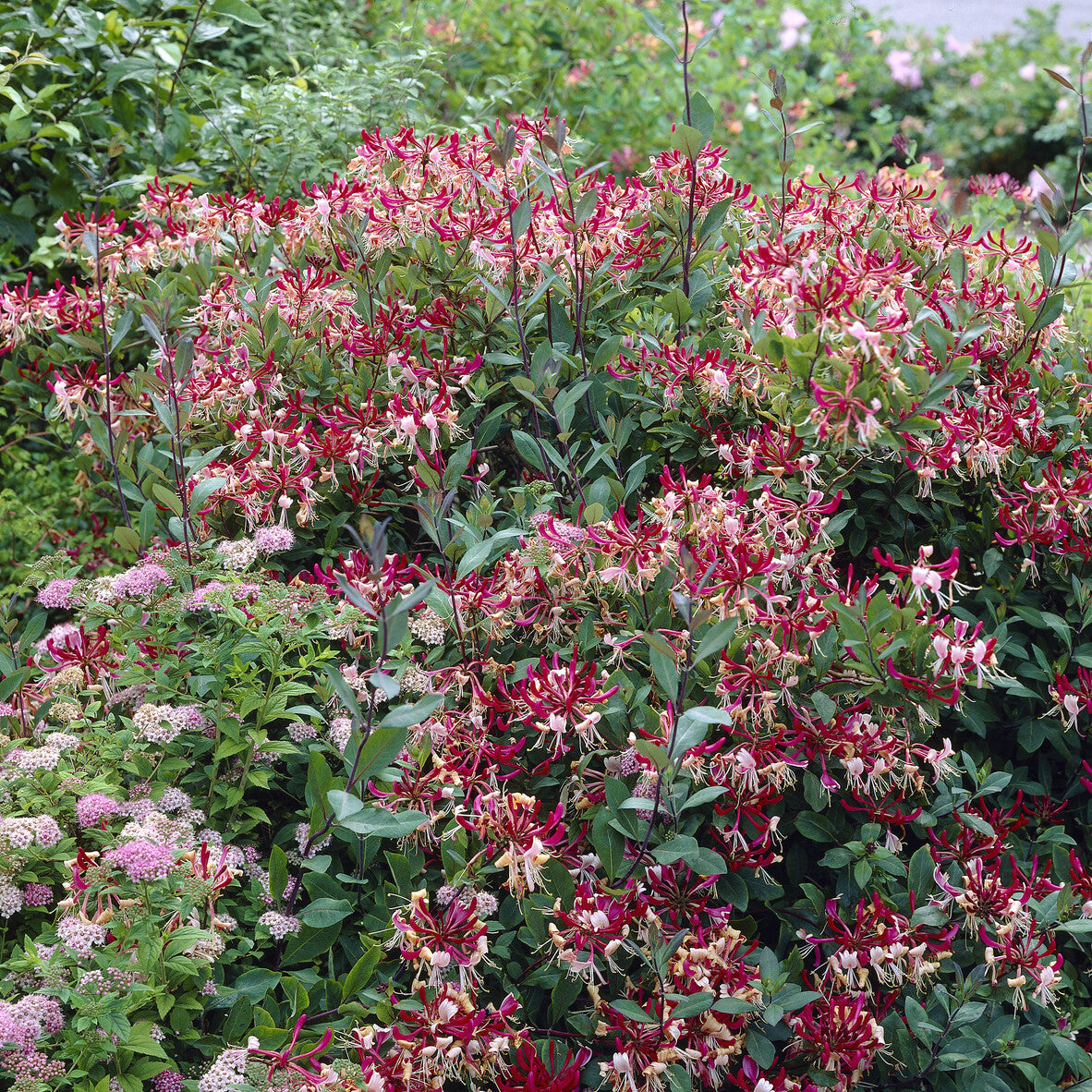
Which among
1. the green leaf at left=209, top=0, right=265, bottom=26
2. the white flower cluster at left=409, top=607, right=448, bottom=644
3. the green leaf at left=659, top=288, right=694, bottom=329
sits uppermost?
the green leaf at left=209, top=0, right=265, bottom=26

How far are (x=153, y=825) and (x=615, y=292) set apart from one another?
128 centimetres

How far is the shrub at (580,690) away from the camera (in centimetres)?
138

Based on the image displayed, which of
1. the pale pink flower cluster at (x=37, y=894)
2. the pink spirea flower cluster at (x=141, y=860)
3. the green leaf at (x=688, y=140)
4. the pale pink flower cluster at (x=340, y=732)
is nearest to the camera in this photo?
the pink spirea flower cluster at (x=141, y=860)

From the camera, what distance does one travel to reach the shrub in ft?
4.51

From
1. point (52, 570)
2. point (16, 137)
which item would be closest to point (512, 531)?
point (52, 570)

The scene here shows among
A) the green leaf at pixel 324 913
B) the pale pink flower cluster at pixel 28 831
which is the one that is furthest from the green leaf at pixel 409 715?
the pale pink flower cluster at pixel 28 831

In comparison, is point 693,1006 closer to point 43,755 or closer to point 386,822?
point 386,822

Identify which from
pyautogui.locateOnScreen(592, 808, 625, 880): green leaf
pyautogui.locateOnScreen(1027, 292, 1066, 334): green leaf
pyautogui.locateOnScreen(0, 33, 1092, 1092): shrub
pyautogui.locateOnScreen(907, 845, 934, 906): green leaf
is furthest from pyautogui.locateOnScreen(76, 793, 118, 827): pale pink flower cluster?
pyautogui.locateOnScreen(1027, 292, 1066, 334): green leaf

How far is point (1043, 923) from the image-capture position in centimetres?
154

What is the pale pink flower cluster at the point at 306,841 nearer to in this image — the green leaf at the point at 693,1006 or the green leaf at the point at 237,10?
the green leaf at the point at 693,1006

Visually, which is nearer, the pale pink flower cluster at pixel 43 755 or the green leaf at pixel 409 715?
the green leaf at pixel 409 715

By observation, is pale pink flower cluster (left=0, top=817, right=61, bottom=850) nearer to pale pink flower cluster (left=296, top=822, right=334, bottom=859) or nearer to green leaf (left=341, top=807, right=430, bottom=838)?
pale pink flower cluster (left=296, top=822, right=334, bottom=859)

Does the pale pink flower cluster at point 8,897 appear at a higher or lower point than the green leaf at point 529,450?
lower

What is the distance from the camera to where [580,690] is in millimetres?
1463
